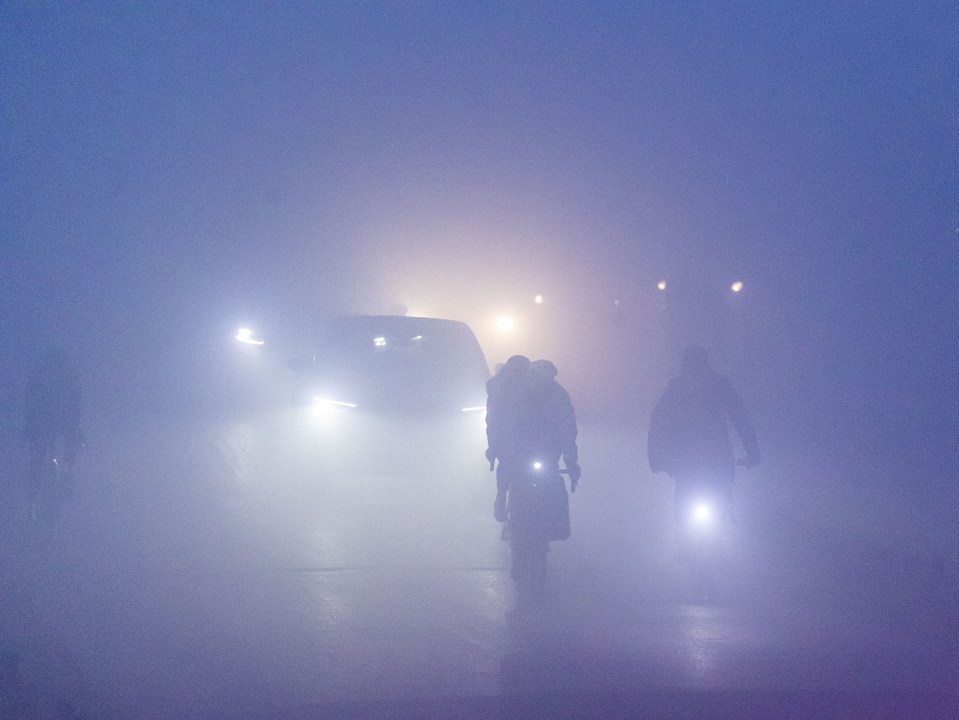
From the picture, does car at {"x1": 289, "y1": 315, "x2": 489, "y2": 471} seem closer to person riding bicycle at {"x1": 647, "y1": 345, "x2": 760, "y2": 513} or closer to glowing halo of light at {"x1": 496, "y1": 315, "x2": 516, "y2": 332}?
person riding bicycle at {"x1": 647, "y1": 345, "x2": 760, "y2": 513}

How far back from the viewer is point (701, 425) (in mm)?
7652

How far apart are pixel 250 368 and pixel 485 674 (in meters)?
18.6

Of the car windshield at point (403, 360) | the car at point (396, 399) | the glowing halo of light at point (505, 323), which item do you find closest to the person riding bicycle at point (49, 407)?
the car at point (396, 399)

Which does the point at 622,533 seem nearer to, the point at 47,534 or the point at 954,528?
the point at 954,528

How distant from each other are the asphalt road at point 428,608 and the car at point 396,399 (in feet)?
0.61

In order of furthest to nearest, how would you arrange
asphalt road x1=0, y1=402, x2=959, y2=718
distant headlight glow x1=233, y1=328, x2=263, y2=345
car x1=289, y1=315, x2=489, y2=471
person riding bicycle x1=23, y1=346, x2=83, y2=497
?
distant headlight glow x1=233, y1=328, x2=263, y2=345 → car x1=289, y1=315, x2=489, y2=471 → person riding bicycle x1=23, y1=346, x2=83, y2=497 → asphalt road x1=0, y1=402, x2=959, y2=718

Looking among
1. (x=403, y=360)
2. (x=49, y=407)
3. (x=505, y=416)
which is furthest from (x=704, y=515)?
(x=49, y=407)

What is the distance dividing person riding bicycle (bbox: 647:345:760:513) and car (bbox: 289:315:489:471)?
2451mm

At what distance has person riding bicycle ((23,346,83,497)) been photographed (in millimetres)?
9297

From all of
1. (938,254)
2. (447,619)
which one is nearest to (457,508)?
(447,619)

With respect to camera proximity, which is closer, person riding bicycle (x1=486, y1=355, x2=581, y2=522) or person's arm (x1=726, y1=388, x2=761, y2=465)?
person riding bicycle (x1=486, y1=355, x2=581, y2=522)

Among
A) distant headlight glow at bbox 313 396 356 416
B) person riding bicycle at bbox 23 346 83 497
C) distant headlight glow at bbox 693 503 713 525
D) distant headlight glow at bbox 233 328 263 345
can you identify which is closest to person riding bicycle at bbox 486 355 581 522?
distant headlight glow at bbox 693 503 713 525

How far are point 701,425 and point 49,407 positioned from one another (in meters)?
6.07

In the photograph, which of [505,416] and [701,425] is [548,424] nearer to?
[505,416]
